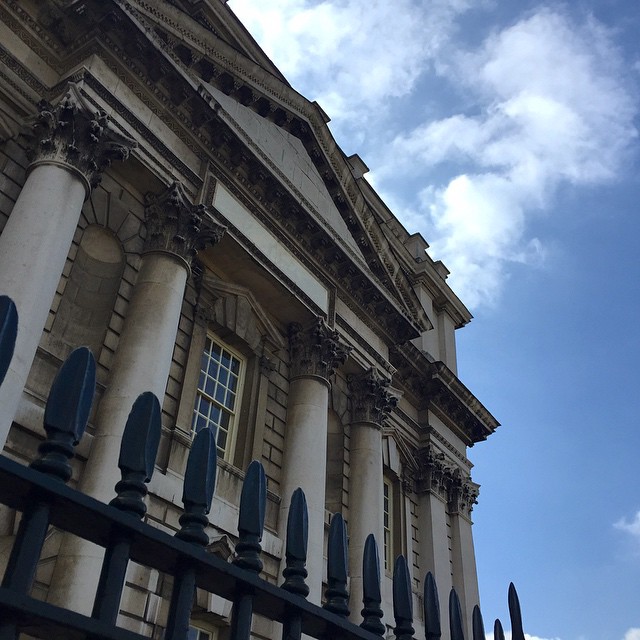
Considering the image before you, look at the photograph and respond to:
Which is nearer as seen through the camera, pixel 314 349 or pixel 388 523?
pixel 314 349

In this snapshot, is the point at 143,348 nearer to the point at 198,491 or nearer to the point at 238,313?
the point at 238,313

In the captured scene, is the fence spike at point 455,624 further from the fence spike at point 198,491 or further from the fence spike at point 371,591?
the fence spike at point 198,491

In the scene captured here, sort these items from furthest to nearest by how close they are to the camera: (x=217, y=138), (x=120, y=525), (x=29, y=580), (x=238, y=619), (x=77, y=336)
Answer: (x=217, y=138), (x=77, y=336), (x=238, y=619), (x=120, y=525), (x=29, y=580)

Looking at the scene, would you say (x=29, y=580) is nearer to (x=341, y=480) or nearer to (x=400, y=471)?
(x=341, y=480)

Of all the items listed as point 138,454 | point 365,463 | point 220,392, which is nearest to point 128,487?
point 138,454

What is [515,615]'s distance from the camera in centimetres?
389

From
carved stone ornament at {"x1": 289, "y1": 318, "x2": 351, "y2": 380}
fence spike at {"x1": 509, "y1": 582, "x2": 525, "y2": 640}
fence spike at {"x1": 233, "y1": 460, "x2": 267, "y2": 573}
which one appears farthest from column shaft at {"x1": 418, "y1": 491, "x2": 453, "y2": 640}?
fence spike at {"x1": 233, "y1": 460, "x2": 267, "y2": 573}

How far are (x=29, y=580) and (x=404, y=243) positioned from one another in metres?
26.3

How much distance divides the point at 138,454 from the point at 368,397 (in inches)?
605

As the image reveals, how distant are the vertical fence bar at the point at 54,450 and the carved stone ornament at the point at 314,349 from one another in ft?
43.3

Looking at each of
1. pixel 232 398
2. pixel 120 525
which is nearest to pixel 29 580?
pixel 120 525

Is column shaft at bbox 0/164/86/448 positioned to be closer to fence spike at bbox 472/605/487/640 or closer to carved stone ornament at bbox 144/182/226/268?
carved stone ornament at bbox 144/182/226/268

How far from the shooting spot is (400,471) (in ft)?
67.3

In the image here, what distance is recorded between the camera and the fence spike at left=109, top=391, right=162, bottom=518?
2.41m
